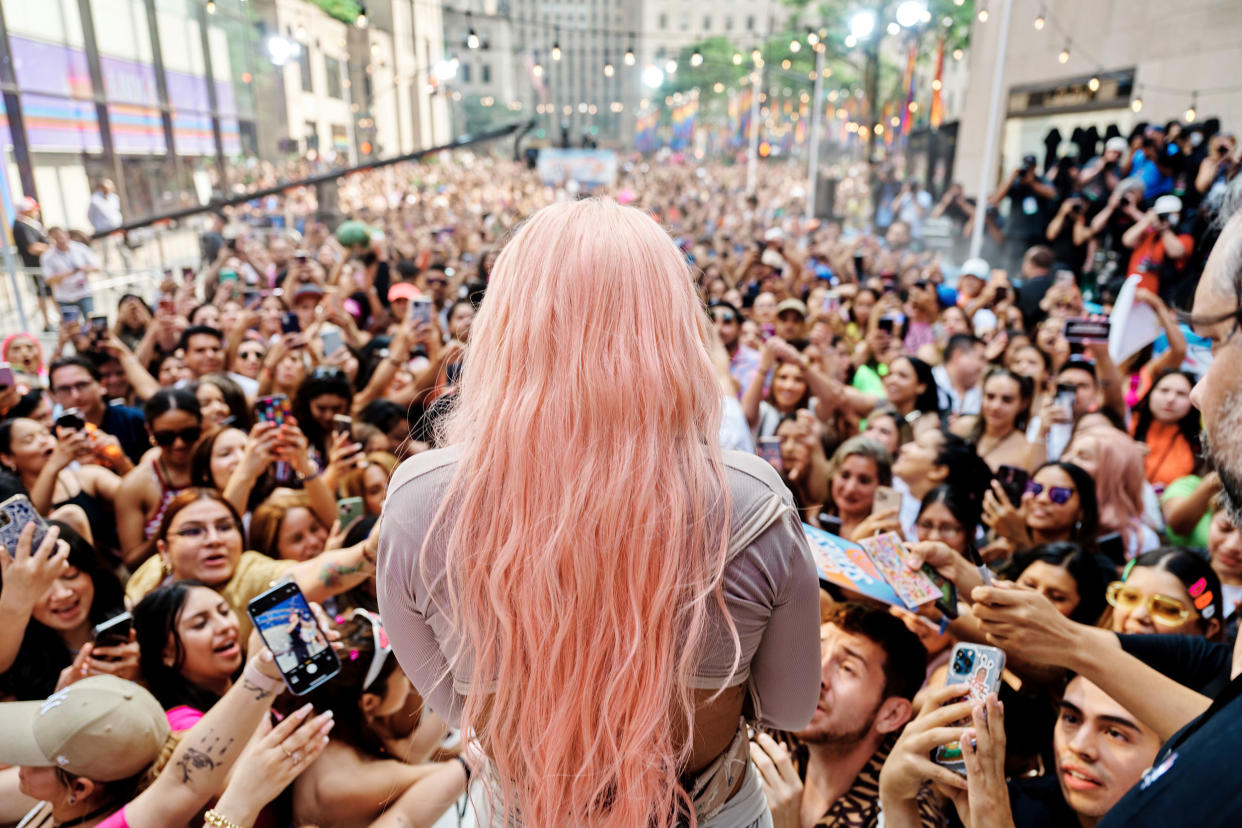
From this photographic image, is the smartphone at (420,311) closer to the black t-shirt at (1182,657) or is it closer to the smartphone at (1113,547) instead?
the smartphone at (1113,547)

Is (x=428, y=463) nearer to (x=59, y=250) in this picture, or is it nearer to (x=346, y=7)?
(x=59, y=250)

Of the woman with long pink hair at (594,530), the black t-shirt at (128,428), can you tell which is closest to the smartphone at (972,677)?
the woman with long pink hair at (594,530)

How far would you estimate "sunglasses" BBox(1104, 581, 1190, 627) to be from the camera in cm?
228

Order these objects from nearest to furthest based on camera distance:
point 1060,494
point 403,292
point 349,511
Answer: point 349,511
point 1060,494
point 403,292

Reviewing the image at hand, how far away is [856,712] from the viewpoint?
1.98 m

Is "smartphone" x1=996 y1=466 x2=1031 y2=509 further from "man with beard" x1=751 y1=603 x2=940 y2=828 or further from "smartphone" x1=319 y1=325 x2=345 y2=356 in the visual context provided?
"smartphone" x1=319 y1=325 x2=345 y2=356

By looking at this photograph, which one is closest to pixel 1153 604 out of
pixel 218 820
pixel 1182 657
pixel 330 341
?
pixel 1182 657

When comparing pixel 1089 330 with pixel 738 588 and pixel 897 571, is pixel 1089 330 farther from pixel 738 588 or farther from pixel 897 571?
pixel 738 588

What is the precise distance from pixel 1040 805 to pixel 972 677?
1.65ft

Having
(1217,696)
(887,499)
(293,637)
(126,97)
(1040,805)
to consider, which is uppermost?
(126,97)

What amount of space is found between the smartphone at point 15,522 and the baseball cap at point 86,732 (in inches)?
22.1

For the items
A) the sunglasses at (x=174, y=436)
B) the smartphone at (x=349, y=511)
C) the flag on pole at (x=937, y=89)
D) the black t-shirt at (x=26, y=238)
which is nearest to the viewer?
the smartphone at (x=349, y=511)

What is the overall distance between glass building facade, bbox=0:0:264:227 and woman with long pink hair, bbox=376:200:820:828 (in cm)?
1432

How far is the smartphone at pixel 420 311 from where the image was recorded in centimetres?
507
